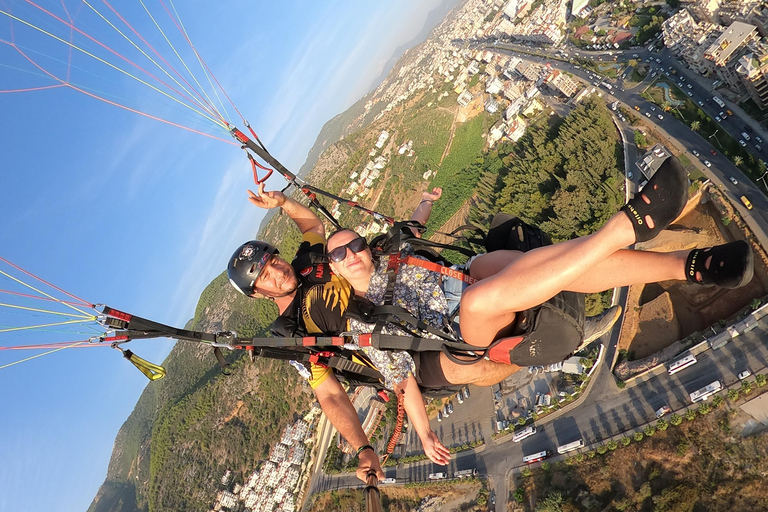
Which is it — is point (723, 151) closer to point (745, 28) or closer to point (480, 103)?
point (745, 28)

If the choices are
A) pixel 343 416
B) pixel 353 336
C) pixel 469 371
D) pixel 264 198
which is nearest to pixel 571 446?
pixel 469 371

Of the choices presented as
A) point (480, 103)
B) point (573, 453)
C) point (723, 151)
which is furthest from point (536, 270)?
point (480, 103)

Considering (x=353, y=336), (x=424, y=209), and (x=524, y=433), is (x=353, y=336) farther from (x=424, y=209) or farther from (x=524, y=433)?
(x=524, y=433)

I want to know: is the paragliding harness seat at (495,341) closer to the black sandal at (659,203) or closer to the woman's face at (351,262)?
the woman's face at (351,262)

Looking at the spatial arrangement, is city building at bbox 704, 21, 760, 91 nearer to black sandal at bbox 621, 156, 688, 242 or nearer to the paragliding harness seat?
the paragliding harness seat

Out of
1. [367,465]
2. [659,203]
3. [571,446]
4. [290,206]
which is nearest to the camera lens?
[659,203]

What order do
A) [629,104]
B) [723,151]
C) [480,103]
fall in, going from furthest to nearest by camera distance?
[480,103], [629,104], [723,151]
